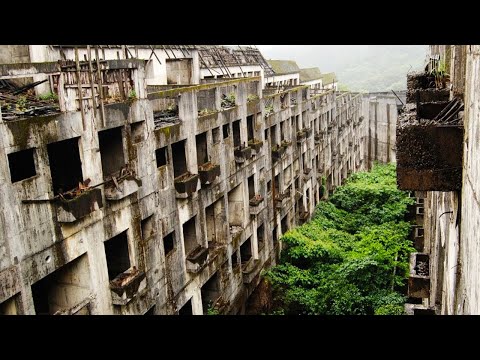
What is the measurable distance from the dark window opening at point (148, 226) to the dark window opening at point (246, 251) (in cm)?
952

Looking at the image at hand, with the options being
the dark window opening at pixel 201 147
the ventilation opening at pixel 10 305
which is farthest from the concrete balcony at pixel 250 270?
the ventilation opening at pixel 10 305

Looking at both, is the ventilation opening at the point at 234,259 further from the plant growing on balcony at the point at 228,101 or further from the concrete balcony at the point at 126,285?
the concrete balcony at the point at 126,285

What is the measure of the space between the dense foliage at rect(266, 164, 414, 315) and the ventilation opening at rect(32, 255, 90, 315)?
11330mm

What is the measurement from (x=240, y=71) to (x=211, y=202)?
26.0 meters

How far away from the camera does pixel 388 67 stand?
153875mm

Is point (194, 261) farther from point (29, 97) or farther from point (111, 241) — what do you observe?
point (29, 97)

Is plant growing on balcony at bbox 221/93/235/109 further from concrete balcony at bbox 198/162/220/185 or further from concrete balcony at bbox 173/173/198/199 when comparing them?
concrete balcony at bbox 173/173/198/199

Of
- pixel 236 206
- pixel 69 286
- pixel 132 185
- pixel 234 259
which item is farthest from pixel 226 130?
pixel 69 286

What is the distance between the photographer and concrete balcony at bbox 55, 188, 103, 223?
12.2 m

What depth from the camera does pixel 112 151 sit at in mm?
15461

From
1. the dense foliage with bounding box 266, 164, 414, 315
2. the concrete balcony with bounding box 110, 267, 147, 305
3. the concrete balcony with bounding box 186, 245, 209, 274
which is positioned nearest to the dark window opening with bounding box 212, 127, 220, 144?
the concrete balcony with bounding box 186, 245, 209, 274
